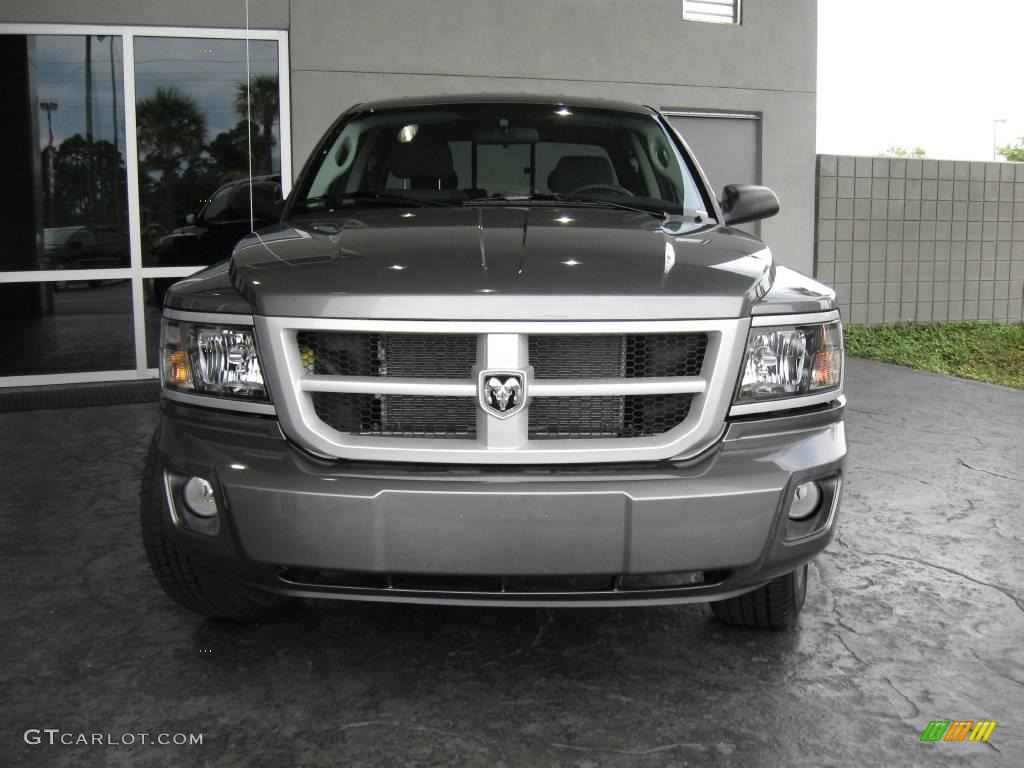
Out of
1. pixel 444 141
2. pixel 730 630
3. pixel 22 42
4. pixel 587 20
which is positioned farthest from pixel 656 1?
pixel 730 630

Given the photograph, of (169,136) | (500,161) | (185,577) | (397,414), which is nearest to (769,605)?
(397,414)

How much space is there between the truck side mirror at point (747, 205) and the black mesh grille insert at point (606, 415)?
4.40 ft

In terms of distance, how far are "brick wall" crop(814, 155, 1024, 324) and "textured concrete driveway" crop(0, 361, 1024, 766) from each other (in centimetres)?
716

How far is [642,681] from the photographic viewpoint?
7.72 feet

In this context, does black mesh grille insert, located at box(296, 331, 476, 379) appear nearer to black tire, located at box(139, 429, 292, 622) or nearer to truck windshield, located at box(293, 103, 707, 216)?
black tire, located at box(139, 429, 292, 622)

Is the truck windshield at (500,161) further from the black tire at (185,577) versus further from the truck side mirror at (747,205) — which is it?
the black tire at (185,577)

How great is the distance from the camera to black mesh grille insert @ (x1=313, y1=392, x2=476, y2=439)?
6.77ft

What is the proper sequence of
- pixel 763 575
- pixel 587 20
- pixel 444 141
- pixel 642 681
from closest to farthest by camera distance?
pixel 763 575
pixel 642 681
pixel 444 141
pixel 587 20

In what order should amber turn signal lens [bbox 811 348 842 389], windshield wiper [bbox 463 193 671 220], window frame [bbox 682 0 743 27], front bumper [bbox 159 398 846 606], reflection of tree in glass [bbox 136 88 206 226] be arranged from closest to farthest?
front bumper [bbox 159 398 846 606], amber turn signal lens [bbox 811 348 842 389], windshield wiper [bbox 463 193 671 220], reflection of tree in glass [bbox 136 88 206 226], window frame [bbox 682 0 743 27]

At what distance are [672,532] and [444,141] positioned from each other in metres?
1.85

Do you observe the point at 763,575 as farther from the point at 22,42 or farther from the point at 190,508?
the point at 22,42

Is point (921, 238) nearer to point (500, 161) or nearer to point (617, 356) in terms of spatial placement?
point (500, 161)

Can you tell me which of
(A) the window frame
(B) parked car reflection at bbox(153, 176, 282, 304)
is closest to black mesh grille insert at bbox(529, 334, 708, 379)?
(B) parked car reflection at bbox(153, 176, 282, 304)

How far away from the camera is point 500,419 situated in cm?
198
